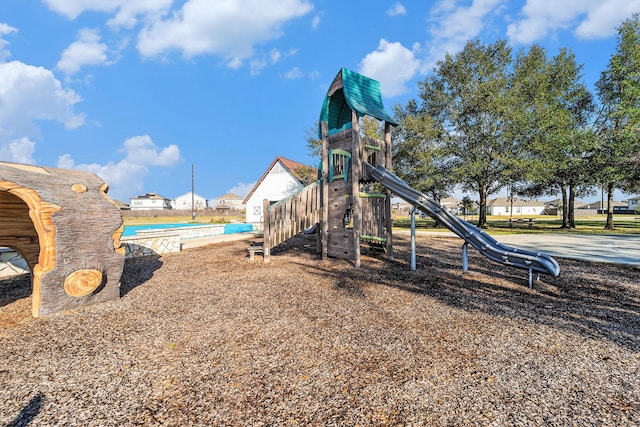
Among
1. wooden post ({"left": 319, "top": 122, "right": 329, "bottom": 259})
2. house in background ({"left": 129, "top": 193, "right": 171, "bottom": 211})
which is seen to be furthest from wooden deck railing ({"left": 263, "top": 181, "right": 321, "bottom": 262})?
house in background ({"left": 129, "top": 193, "right": 171, "bottom": 211})

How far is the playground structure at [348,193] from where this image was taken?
28.3ft

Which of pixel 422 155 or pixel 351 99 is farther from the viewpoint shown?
pixel 422 155

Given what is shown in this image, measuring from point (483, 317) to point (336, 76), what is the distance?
831 centimetres

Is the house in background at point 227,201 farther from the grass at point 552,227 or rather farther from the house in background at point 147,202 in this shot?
the grass at point 552,227

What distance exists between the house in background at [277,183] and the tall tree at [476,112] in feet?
41.1

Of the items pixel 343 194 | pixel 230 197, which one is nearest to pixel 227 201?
pixel 230 197

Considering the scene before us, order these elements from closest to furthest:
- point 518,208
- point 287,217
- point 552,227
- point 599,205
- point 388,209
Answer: point 287,217, point 388,209, point 552,227, point 518,208, point 599,205

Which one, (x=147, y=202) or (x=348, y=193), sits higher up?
(x=147, y=202)

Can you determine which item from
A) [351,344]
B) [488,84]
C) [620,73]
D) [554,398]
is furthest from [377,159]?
[620,73]

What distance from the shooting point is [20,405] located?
2.55 metres

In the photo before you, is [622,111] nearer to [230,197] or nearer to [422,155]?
[422,155]

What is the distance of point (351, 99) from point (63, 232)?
7.78 metres

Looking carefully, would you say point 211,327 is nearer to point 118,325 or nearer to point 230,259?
point 118,325

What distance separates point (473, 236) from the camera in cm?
740
